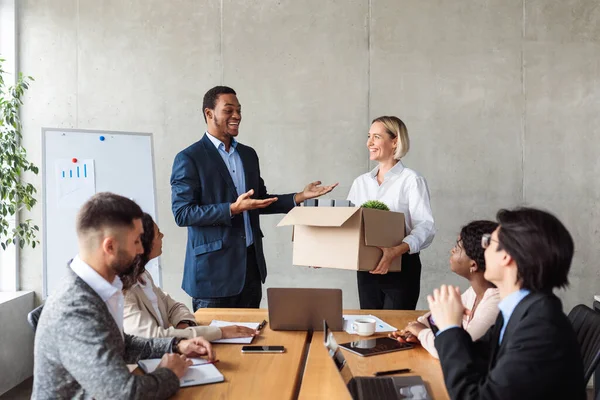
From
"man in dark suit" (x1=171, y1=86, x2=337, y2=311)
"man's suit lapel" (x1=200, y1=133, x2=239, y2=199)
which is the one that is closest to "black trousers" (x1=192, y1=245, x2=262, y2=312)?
"man in dark suit" (x1=171, y1=86, x2=337, y2=311)

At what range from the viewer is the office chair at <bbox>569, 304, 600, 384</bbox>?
194cm

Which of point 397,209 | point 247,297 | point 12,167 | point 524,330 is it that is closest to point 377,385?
point 524,330

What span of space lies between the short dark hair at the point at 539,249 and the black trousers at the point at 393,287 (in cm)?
140

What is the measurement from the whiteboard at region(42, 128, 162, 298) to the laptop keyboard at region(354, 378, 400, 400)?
2.27m

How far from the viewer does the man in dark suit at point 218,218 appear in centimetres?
282

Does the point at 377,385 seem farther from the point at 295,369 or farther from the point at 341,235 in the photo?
the point at 341,235

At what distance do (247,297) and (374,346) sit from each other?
3.87ft

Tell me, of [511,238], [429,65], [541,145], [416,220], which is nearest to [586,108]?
[541,145]

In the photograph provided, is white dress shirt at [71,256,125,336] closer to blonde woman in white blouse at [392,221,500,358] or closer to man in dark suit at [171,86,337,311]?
blonde woman in white blouse at [392,221,500,358]

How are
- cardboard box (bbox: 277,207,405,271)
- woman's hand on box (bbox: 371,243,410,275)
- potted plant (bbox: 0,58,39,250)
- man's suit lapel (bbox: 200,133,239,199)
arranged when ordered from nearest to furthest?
cardboard box (bbox: 277,207,405,271)
woman's hand on box (bbox: 371,243,410,275)
man's suit lapel (bbox: 200,133,239,199)
potted plant (bbox: 0,58,39,250)

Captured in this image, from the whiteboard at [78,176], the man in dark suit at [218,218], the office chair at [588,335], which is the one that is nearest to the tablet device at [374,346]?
the office chair at [588,335]

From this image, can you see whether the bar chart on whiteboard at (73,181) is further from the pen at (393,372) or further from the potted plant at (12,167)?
the pen at (393,372)

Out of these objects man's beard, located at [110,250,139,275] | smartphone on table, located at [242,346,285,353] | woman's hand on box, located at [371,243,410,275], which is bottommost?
smartphone on table, located at [242,346,285,353]

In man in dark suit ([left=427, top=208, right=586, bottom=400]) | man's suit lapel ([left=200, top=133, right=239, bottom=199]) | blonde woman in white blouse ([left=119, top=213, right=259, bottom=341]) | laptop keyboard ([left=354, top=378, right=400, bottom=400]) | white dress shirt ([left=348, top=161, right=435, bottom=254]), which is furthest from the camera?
man's suit lapel ([left=200, top=133, right=239, bottom=199])
